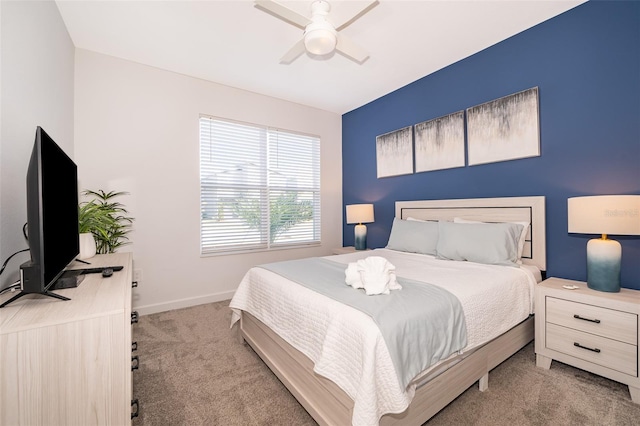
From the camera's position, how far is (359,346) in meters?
1.23

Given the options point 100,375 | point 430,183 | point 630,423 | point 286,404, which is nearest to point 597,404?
point 630,423

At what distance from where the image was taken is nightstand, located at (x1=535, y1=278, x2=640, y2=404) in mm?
1691

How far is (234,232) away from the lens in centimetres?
370

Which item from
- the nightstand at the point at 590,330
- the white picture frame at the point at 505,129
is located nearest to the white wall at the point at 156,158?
the white picture frame at the point at 505,129

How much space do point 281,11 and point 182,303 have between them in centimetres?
314

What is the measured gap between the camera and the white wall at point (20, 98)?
1331 mm

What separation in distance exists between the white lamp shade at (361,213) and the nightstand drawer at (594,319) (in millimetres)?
2188

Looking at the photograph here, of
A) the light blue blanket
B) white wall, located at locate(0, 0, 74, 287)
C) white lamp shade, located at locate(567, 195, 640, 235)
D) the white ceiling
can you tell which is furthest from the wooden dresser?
white lamp shade, located at locate(567, 195, 640, 235)

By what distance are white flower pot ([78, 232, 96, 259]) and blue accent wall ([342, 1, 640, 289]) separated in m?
3.52

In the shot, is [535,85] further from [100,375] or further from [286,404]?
[100,375]

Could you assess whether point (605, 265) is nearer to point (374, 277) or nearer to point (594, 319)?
point (594, 319)

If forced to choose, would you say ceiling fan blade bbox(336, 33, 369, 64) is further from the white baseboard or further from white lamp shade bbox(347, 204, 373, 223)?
the white baseboard

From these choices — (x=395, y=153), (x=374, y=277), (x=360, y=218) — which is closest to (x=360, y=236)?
(x=360, y=218)

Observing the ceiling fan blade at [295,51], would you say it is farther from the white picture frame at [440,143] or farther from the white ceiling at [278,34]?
the white picture frame at [440,143]
